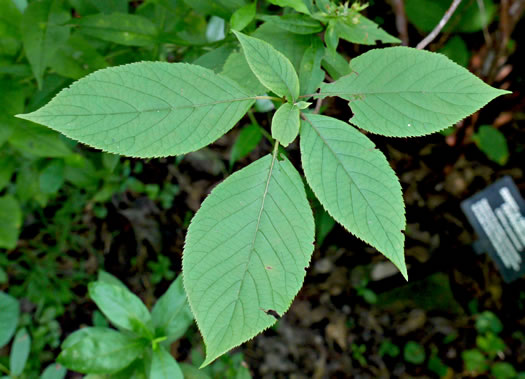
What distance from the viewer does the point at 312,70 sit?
0.92 metres

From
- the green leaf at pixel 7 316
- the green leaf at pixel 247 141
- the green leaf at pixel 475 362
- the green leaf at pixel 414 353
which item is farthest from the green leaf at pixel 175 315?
the green leaf at pixel 475 362

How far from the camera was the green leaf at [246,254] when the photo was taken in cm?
73

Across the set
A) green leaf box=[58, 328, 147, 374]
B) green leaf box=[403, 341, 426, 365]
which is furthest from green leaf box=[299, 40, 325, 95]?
green leaf box=[403, 341, 426, 365]

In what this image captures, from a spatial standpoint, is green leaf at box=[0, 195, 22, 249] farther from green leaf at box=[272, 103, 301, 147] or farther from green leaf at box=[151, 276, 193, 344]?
green leaf at box=[272, 103, 301, 147]

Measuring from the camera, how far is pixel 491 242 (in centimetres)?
203

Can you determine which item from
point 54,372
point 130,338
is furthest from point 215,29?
point 54,372

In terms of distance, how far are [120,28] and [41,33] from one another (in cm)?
19

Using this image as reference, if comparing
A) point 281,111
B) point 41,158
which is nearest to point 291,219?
point 281,111

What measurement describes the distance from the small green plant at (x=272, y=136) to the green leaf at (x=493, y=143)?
175 centimetres

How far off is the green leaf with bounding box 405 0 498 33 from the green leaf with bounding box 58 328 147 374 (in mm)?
1834

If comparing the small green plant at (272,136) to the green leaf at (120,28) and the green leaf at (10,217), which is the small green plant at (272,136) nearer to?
the green leaf at (120,28)

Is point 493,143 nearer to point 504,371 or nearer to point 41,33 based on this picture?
point 504,371

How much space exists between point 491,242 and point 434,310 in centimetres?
66

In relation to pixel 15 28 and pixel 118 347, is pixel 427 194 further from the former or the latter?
pixel 15 28
